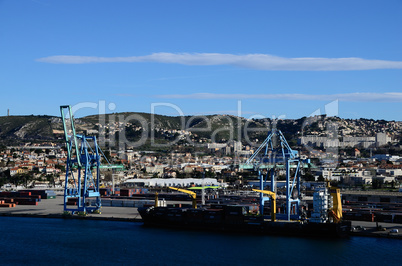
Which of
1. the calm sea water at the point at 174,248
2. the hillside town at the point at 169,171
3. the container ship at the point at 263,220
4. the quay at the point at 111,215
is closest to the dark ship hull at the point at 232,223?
the container ship at the point at 263,220

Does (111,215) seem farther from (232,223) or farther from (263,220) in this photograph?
(263,220)

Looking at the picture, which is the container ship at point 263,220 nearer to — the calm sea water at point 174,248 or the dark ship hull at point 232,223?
the dark ship hull at point 232,223

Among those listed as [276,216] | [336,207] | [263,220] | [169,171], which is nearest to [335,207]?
[336,207]

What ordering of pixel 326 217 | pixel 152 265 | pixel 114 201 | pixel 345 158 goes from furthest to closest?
pixel 345 158, pixel 114 201, pixel 326 217, pixel 152 265

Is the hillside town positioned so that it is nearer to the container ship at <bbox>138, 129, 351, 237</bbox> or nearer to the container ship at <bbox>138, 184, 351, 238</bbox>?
the container ship at <bbox>138, 129, 351, 237</bbox>


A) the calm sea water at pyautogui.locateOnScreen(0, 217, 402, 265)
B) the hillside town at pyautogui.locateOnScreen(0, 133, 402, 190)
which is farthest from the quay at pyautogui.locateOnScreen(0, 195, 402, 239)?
the hillside town at pyautogui.locateOnScreen(0, 133, 402, 190)

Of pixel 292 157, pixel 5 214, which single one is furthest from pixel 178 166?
pixel 292 157

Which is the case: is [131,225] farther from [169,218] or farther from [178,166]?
[178,166]

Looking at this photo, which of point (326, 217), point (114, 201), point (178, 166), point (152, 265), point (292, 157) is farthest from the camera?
point (178, 166)
